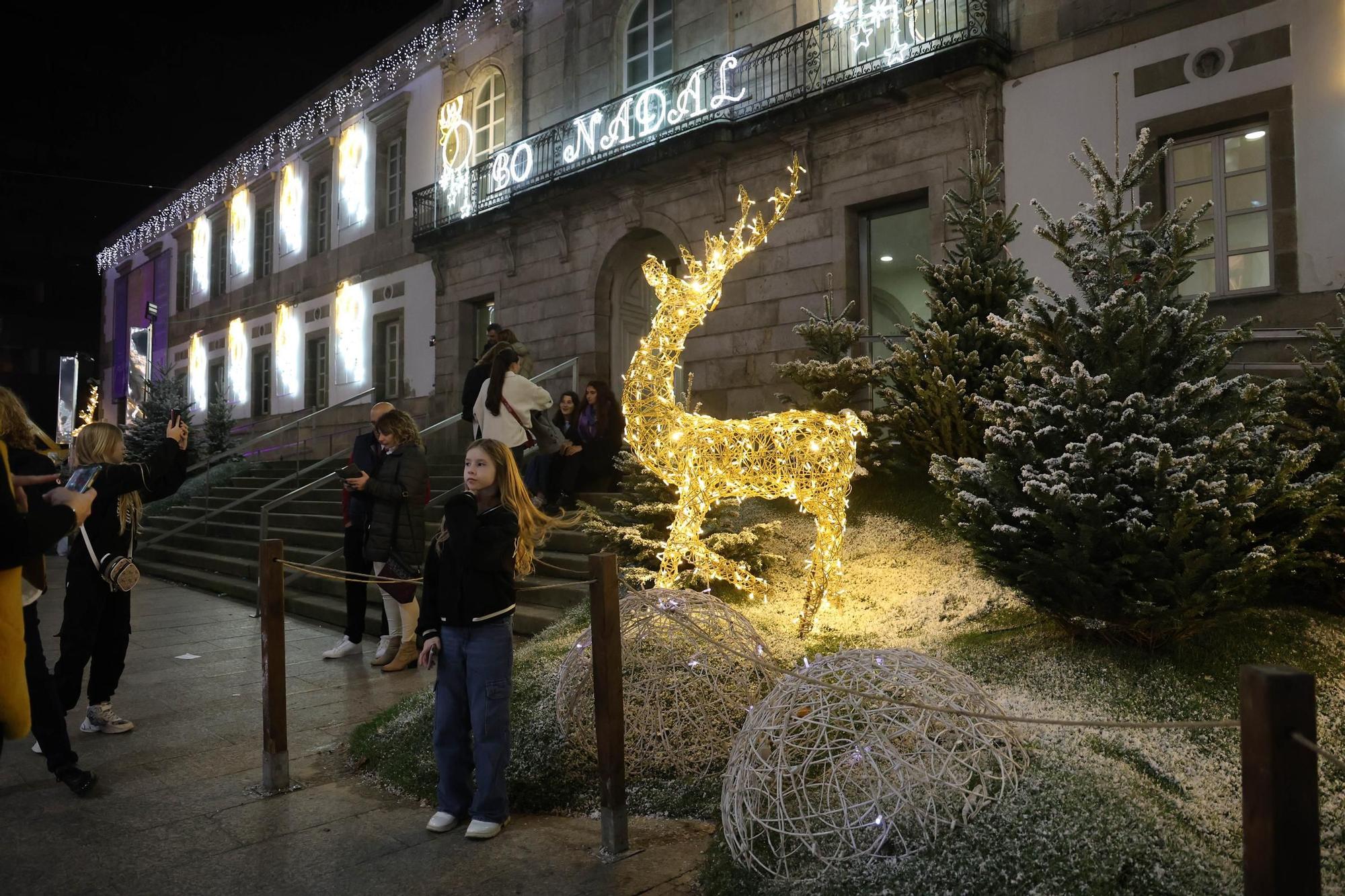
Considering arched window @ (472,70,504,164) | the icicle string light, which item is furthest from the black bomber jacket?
the icicle string light

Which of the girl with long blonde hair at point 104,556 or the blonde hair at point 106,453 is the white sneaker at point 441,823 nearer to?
the girl with long blonde hair at point 104,556

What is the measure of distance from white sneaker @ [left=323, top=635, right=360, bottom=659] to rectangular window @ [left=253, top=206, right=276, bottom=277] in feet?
66.2

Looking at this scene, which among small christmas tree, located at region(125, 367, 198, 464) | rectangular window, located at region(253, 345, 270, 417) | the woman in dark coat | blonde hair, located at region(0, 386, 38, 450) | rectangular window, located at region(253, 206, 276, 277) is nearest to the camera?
blonde hair, located at region(0, 386, 38, 450)

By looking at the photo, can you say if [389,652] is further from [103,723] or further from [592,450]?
[592,450]

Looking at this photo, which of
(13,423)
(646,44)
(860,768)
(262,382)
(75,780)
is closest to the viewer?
(860,768)

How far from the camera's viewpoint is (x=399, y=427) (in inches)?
274

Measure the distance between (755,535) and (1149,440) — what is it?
3.21 m

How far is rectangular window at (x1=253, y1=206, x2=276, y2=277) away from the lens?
2517 centimetres

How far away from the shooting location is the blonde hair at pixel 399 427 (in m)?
6.93

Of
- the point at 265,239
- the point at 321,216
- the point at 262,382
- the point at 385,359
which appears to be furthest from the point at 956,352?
the point at 265,239

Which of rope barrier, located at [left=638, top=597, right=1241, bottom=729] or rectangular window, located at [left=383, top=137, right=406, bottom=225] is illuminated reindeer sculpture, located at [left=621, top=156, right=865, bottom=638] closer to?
rope barrier, located at [left=638, top=597, right=1241, bottom=729]

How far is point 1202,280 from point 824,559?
18.6 feet

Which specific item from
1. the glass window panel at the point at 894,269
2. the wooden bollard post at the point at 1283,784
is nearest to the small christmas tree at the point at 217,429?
the glass window panel at the point at 894,269

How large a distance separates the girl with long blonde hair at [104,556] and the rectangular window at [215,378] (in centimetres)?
2365
